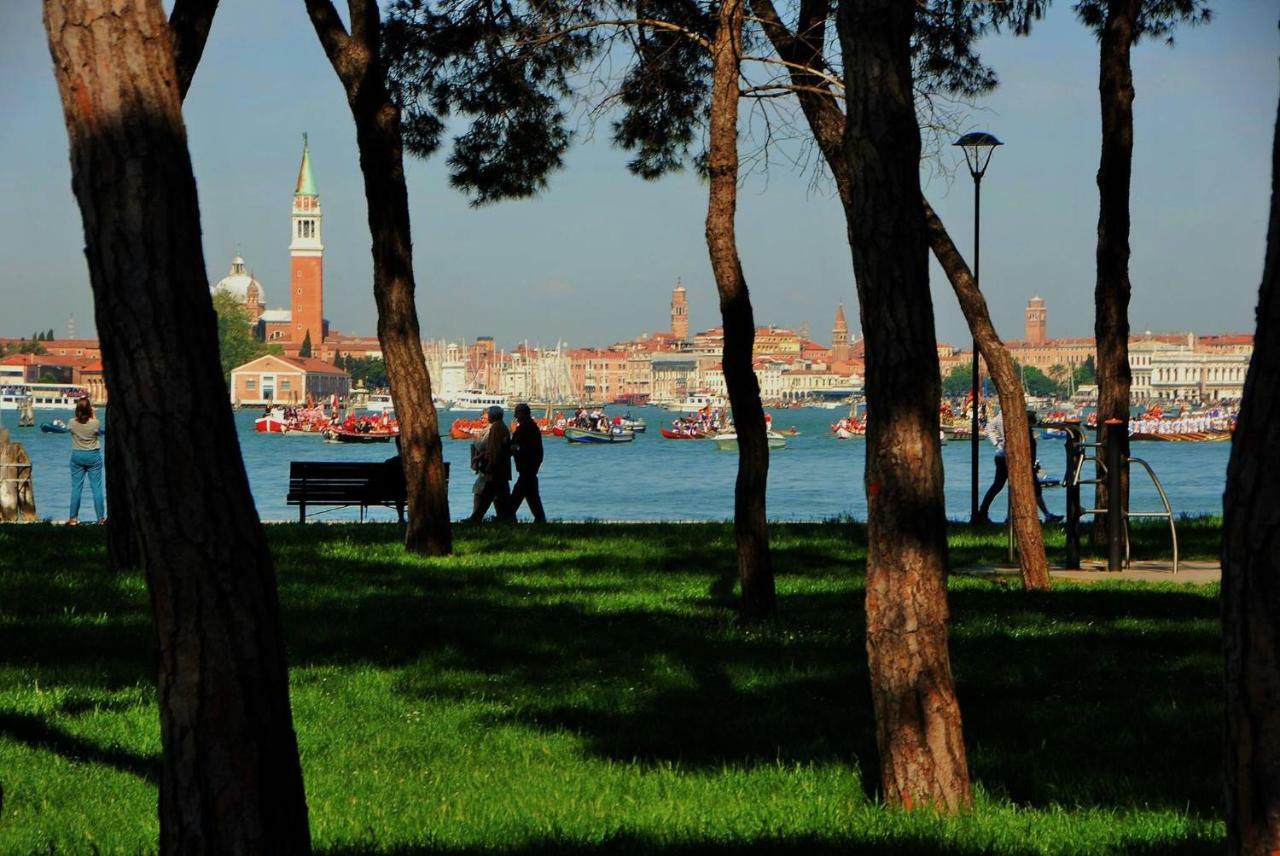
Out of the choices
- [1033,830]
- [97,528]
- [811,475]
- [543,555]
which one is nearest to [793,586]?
[543,555]

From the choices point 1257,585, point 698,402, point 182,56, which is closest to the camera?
point 1257,585

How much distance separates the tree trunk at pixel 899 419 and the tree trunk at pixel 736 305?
360 centimetres

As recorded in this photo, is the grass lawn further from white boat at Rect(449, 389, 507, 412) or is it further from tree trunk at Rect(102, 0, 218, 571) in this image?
white boat at Rect(449, 389, 507, 412)

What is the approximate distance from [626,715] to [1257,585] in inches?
152

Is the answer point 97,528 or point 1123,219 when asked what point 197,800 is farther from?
point 97,528

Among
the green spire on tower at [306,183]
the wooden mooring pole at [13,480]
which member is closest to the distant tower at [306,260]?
the green spire on tower at [306,183]

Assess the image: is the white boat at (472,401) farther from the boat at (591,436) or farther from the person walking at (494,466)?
the person walking at (494,466)

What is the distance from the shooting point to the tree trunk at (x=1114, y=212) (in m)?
11.3

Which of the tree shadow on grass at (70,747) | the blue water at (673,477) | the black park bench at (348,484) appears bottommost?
the blue water at (673,477)

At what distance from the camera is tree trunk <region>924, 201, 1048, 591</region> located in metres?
9.15

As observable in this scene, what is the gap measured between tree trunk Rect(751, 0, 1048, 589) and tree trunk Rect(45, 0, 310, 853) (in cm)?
621

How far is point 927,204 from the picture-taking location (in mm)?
9062

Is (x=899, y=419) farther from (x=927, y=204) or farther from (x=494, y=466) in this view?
(x=494, y=466)

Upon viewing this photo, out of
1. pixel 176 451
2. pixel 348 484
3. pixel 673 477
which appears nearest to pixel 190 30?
pixel 348 484
